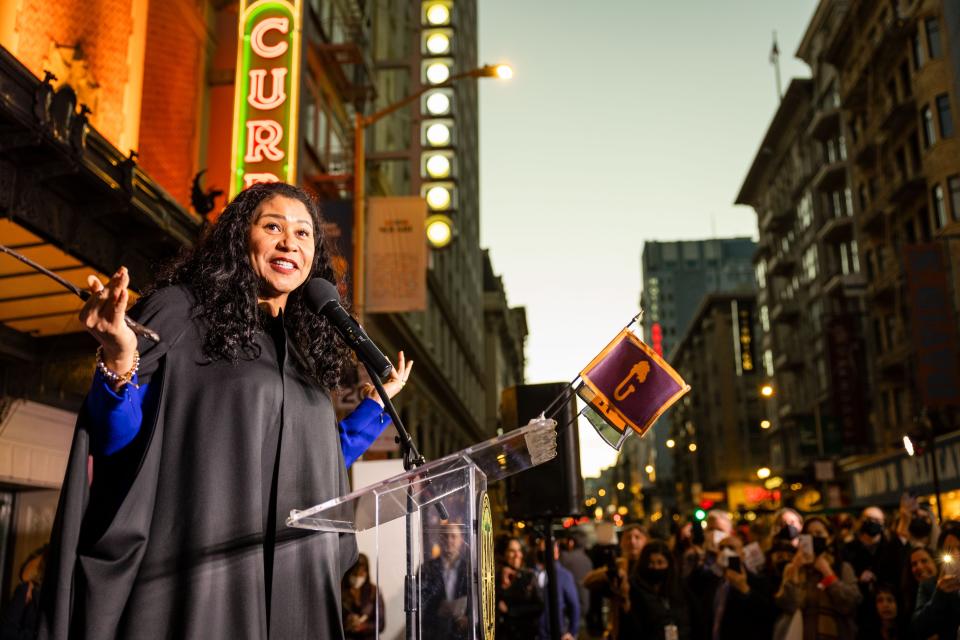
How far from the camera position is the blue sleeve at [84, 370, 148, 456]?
2232 mm

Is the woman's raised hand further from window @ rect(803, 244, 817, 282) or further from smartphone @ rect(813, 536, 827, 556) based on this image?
window @ rect(803, 244, 817, 282)

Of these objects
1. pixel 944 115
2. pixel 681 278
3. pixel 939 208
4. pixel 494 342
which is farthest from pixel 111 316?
pixel 681 278

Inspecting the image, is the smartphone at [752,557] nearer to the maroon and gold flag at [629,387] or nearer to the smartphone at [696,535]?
the smartphone at [696,535]

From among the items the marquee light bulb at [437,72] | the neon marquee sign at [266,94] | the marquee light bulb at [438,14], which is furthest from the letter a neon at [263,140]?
the marquee light bulb at [438,14]

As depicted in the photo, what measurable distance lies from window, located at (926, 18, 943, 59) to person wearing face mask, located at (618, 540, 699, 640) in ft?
97.9

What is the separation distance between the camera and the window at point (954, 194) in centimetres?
3114

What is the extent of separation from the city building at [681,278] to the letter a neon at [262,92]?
137384mm

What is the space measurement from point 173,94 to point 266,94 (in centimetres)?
250

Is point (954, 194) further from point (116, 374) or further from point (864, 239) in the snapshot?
point (116, 374)

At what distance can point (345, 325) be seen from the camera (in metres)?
2.76

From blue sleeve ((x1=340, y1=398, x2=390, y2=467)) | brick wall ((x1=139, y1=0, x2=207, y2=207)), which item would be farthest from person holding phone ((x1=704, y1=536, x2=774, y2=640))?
brick wall ((x1=139, y1=0, x2=207, y2=207))

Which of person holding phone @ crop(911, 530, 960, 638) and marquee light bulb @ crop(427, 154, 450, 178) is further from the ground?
marquee light bulb @ crop(427, 154, 450, 178)

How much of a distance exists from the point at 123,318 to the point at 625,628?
778cm

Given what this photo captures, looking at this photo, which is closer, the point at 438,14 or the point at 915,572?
the point at 915,572
